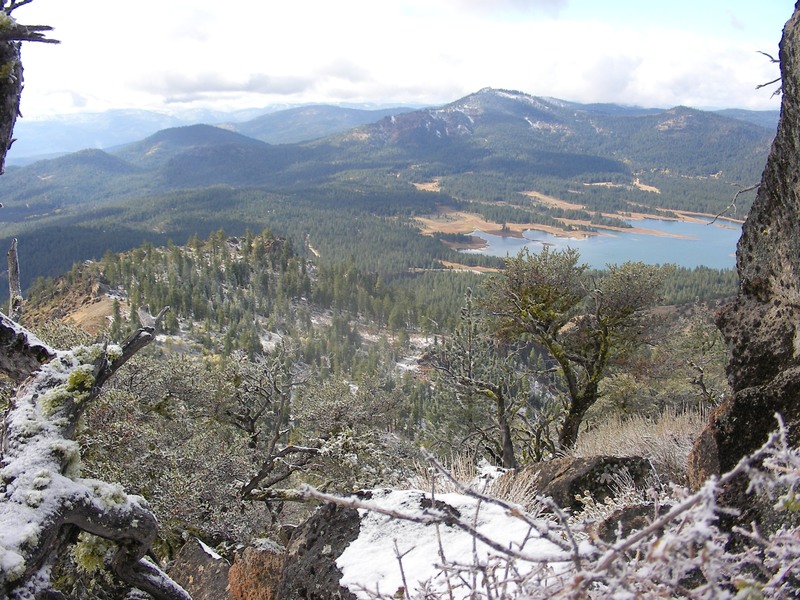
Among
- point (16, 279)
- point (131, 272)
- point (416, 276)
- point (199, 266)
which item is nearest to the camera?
point (16, 279)

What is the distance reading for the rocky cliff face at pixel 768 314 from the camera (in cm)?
386

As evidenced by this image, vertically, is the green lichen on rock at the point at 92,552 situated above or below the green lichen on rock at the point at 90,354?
below

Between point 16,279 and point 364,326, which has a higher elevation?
point 16,279

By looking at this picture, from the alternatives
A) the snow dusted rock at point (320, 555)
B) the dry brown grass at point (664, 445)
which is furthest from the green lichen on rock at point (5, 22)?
the dry brown grass at point (664, 445)

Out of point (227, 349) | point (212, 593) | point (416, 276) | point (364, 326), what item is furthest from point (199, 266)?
point (212, 593)

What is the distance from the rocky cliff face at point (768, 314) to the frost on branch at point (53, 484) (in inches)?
169

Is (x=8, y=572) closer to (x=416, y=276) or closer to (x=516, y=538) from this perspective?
(x=516, y=538)

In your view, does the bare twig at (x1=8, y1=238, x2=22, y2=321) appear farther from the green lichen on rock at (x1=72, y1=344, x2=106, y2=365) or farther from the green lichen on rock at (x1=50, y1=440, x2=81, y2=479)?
the green lichen on rock at (x1=50, y1=440, x2=81, y2=479)

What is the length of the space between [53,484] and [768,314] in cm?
521

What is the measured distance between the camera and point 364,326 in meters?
108

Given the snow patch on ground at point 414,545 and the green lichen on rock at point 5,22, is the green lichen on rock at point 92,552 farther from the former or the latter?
the green lichen on rock at point 5,22

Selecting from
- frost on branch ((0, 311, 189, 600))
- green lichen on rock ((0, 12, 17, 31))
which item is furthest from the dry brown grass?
green lichen on rock ((0, 12, 17, 31))

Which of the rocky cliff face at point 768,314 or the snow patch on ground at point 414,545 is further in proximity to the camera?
the snow patch on ground at point 414,545

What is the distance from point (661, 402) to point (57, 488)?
68.3 feet
